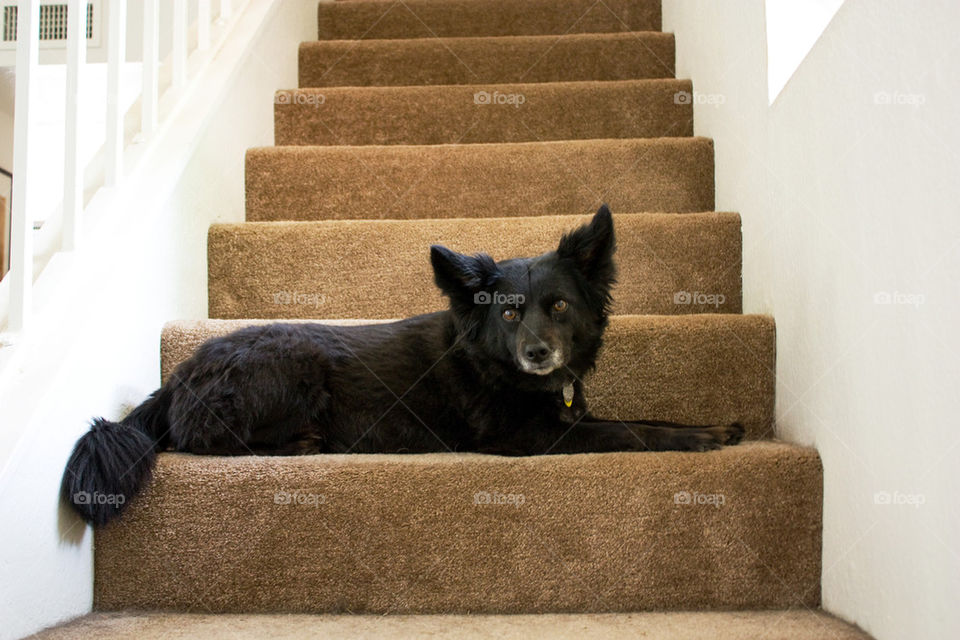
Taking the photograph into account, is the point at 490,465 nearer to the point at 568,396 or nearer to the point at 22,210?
the point at 568,396

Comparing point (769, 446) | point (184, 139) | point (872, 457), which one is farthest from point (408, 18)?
point (872, 457)

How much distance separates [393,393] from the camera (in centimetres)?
197

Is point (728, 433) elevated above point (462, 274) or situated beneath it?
situated beneath

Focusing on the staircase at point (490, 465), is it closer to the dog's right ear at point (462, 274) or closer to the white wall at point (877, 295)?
the white wall at point (877, 295)

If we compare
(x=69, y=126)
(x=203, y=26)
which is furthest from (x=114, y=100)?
(x=203, y=26)

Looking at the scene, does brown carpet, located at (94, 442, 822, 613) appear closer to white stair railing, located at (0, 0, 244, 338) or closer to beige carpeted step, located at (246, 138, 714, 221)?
white stair railing, located at (0, 0, 244, 338)

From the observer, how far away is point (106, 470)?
1493mm

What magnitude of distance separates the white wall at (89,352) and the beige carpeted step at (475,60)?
85 cm

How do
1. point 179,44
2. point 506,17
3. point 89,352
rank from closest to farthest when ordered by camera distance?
point 89,352, point 179,44, point 506,17

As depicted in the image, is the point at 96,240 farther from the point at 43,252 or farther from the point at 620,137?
the point at 620,137

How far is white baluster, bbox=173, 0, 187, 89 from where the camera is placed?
2283 mm

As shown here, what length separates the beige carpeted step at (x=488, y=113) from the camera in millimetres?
2977

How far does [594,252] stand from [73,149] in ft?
3.95

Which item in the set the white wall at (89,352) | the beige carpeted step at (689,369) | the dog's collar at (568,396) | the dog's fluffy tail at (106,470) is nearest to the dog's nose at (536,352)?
the dog's collar at (568,396)
